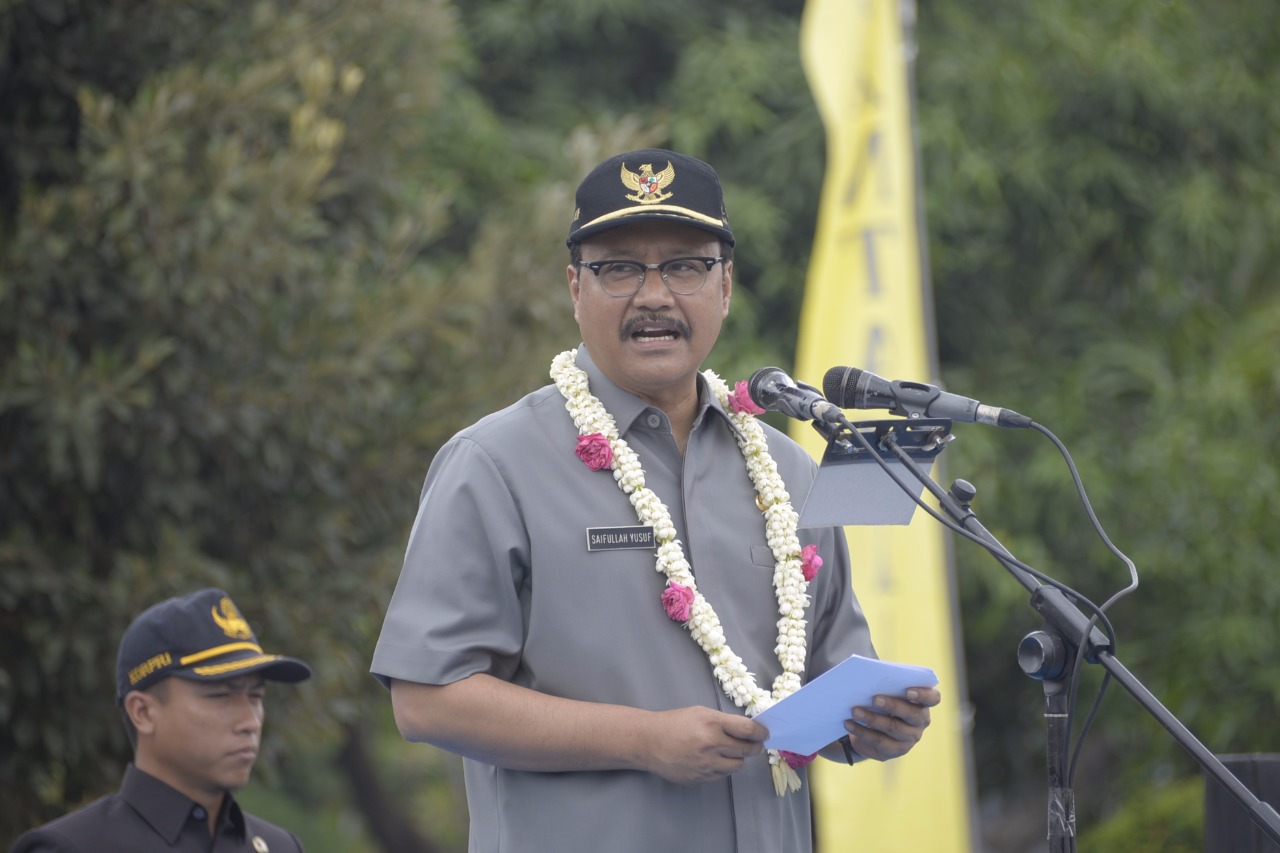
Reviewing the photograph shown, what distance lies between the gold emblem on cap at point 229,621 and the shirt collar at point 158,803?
17.9 inches

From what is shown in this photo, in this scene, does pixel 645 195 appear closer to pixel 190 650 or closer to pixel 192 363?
pixel 190 650

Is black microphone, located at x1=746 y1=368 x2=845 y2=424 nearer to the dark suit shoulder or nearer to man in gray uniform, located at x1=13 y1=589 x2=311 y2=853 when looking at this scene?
man in gray uniform, located at x1=13 y1=589 x2=311 y2=853

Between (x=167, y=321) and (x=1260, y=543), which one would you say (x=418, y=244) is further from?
(x=1260, y=543)

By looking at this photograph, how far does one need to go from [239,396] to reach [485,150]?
402 cm

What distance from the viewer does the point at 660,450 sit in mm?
2930

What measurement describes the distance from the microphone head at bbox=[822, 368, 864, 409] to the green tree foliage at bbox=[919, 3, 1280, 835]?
21.0 ft

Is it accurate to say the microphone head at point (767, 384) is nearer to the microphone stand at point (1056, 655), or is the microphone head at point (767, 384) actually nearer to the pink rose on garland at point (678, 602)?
the microphone stand at point (1056, 655)

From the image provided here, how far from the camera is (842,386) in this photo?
9.14 feet

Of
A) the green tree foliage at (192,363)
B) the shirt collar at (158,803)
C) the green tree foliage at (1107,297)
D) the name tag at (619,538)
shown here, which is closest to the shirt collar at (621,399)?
the name tag at (619,538)

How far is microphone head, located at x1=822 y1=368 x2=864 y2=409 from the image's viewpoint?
9.12ft

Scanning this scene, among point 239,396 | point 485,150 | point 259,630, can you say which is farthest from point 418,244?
point 485,150

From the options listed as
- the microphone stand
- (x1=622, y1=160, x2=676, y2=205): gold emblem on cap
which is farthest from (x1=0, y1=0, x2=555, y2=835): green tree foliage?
the microphone stand

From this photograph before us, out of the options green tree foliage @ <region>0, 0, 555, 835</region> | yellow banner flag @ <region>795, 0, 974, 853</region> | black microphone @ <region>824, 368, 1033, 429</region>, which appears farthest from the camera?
yellow banner flag @ <region>795, 0, 974, 853</region>

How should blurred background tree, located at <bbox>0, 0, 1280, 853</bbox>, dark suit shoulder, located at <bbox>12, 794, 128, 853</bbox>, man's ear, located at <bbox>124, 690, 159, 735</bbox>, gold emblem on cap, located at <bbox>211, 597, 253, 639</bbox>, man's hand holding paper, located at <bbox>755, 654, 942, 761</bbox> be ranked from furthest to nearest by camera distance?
1. blurred background tree, located at <bbox>0, 0, 1280, 853</bbox>
2. gold emblem on cap, located at <bbox>211, 597, 253, 639</bbox>
3. man's ear, located at <bbox>124, 690, 159, 735</bbox>
4. dark suit shoulder, located at <bbox>12, 794, 128, 853</bbox>
5. man's hand holding paper, located at <bbox>755, 654, 942, 761</bbox>
